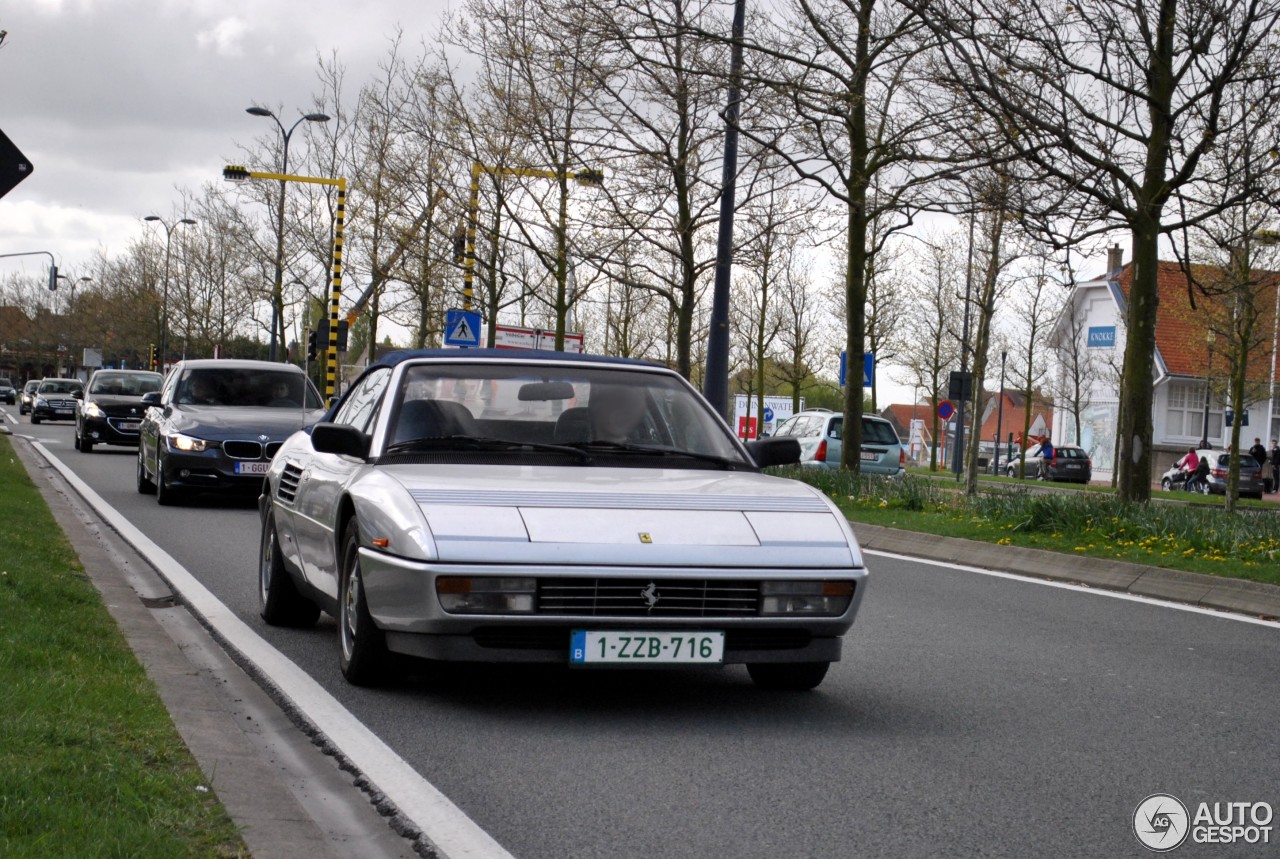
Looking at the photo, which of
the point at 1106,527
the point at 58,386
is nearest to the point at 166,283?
the point at 58,386

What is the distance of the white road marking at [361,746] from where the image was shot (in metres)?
4.42

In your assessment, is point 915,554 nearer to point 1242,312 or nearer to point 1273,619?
point 1273,619

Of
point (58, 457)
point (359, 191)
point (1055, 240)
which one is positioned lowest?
point (58, 457)

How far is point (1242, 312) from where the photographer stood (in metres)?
32.2

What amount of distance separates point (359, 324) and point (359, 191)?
10511 cm

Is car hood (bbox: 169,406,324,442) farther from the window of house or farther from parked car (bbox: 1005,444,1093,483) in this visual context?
the window of house

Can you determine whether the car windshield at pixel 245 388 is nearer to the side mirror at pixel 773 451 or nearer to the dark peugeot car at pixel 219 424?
the dark peugeot car at pixel 219 424

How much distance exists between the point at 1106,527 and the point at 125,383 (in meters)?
21.8

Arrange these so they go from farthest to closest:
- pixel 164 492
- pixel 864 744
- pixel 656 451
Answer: pixel 164 492 → pixel 656 451 → pixel 864 744

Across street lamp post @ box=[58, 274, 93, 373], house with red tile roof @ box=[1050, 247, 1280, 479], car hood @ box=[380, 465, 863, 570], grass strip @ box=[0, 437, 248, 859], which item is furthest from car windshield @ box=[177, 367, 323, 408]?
street lamp post @ box=[58, 274, 93, 373]

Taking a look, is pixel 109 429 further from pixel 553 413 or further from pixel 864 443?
pixel 553 413

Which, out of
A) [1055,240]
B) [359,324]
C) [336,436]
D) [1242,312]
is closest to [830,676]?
[336,436]

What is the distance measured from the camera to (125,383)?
31.1 metres

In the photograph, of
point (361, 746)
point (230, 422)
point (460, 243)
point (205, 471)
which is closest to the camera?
point (361, 746)
